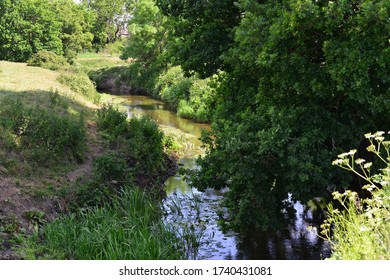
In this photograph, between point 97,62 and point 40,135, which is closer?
point 40,135

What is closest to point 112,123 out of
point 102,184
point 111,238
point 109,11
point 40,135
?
point 40,135

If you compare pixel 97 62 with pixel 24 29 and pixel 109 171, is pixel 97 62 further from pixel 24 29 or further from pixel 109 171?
pixel 109 171

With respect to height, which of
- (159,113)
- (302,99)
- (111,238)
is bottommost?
(159,113)

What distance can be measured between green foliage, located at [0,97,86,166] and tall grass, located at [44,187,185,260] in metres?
3.25

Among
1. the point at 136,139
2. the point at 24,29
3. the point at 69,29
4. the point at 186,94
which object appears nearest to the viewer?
the point at 136,139

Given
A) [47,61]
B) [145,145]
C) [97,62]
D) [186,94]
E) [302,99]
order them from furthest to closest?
[97,62], [47,61], [186,94], [145,145], [302,99]

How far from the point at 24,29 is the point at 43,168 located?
30.2m

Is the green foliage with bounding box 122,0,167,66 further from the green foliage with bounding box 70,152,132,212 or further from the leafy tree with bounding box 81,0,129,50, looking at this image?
the green foliage with bounding box 70,152,132,212

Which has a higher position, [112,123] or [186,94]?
[112,123]

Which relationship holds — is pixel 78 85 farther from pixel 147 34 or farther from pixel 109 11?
pixel 109 11

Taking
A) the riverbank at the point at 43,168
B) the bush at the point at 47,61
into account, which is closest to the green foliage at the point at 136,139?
the riverbank at the point at 43,168

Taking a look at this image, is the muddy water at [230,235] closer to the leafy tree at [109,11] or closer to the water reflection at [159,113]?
the water reflection at [159,113]

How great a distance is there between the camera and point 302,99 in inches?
406

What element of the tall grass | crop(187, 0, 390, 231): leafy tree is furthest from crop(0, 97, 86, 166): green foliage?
crop(187, 0, 390, 231): leafy tree
